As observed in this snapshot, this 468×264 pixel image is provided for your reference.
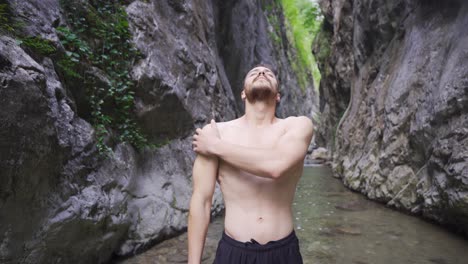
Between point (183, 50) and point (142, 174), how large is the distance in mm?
2829

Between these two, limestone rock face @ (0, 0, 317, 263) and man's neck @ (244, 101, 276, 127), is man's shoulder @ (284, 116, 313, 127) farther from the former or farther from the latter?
limestone rock face @ (0, 0, 317, 263)

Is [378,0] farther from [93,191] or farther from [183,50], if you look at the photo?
[93,191]

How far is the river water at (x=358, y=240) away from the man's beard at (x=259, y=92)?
8.55ft

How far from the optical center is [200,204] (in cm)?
188

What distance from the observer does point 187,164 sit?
6.02 m

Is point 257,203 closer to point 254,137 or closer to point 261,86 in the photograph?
point 254,137

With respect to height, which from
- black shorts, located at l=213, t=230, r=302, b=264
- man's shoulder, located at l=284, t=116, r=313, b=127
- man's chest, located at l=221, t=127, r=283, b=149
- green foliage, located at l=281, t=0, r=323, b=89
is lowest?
black shorts, located at l=213, t=230, r=302, b=264

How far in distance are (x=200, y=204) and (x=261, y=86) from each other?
0.76 meters

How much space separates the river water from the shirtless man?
2397mm

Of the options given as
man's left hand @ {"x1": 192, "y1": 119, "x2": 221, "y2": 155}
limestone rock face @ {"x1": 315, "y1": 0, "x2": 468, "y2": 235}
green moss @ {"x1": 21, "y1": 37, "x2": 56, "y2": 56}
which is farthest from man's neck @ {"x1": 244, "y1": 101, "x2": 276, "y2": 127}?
limestone rock face @ {"x1": 315, "y1": 0, "x2": 468, "y2": 235}

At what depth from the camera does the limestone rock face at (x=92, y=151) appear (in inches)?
105

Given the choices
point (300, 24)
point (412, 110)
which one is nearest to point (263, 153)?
point (412, 110)

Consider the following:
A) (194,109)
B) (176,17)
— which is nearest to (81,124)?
(194,109)

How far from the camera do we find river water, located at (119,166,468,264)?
4.07m
